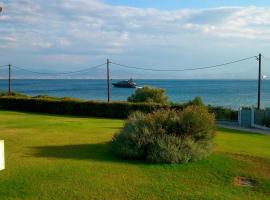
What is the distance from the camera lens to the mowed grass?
9500 millimetres

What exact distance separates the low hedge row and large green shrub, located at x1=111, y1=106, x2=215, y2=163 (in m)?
17.2

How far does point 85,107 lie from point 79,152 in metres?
20.0

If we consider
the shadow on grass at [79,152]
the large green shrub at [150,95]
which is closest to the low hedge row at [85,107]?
the large green shrub at [150,95]

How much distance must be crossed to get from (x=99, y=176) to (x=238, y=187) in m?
3.05

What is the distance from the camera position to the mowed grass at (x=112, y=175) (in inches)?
374

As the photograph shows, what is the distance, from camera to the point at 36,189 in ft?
30.9

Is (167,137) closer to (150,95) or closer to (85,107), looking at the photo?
(85,107)

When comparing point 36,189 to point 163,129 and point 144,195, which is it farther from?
point 163,129

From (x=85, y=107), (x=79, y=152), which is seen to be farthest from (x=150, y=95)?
(x=79, y=152)

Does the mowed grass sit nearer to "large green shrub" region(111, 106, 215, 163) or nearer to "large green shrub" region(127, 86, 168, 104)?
"large green shrub" region(111, 106, 215, 163)

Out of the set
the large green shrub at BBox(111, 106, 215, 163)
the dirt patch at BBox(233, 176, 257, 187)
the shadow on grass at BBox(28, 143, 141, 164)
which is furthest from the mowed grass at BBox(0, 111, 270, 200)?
the large green shrub at BBox(111, 106, 215, 163)

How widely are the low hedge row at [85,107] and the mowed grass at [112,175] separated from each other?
1696 centimetres

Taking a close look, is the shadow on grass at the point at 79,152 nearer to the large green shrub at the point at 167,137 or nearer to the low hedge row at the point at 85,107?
the large green shrub at the point at 167,137

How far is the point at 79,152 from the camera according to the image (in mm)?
13328
